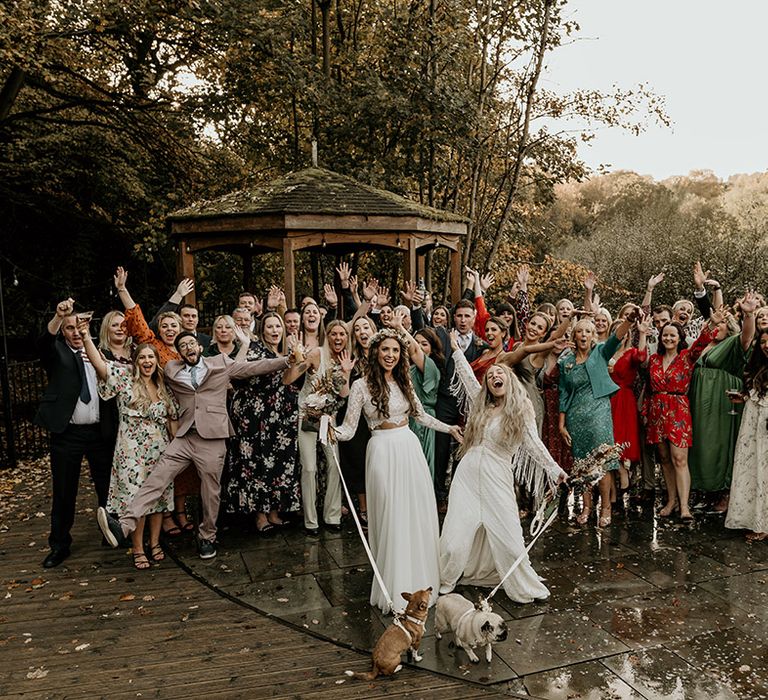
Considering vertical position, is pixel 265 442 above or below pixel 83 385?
below

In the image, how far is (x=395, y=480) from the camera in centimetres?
476

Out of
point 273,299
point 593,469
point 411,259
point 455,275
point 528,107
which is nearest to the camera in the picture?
point 593,469

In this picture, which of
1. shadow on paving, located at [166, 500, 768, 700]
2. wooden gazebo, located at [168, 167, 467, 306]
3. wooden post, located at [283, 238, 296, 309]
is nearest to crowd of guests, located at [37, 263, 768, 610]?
shadow on paving, located at [166, 500, 768, 700]

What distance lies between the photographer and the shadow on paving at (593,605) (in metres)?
3.91

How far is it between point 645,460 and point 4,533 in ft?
23.3

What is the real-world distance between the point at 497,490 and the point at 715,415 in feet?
Result: 10.2

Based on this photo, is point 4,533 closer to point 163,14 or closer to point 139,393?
point 139,393

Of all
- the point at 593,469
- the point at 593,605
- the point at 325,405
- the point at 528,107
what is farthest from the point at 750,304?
the point at 528,107

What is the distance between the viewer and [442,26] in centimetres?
1445

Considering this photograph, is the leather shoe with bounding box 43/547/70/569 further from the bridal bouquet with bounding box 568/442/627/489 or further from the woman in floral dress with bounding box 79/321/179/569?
the bridal bouquet with bounding box 568/442/627/489

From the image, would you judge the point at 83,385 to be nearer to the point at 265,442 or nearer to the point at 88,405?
the point at 88,405

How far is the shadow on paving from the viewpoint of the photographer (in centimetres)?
391

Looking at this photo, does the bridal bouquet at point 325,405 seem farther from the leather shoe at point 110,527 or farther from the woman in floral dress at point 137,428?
the leather shoe at point 110,527

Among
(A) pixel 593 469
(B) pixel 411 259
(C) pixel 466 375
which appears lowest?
(A) pixel 593 469
